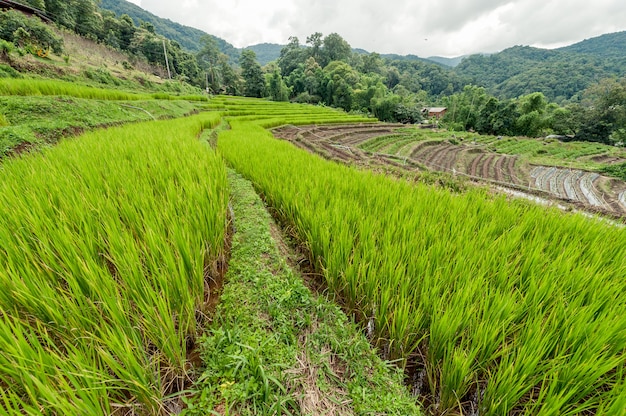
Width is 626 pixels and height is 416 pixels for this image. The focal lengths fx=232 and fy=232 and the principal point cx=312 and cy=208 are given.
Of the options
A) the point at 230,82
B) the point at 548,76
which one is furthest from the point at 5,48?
the point at 548,76

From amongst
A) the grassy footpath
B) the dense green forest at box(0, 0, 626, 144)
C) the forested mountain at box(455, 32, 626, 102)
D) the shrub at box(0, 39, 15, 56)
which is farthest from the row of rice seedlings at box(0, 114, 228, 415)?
the forested mountain at box(455, 32, 626, 102)

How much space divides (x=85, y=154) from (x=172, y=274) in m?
3.13

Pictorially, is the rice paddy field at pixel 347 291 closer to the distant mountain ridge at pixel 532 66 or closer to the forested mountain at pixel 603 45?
the distant mountain ridge at pixel 532 66

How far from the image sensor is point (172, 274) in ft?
4.34

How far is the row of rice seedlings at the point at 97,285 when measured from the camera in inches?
32.4

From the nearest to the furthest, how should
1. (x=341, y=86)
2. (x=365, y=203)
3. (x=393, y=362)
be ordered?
(x=393, y=362) < (x=365, y=203) < (x=341, y=86)

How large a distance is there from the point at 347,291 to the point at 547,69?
5173 inches

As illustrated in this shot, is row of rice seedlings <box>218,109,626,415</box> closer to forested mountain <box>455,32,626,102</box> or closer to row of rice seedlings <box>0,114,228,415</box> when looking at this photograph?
row of rice seedlings <box>0,114,228,415</box>

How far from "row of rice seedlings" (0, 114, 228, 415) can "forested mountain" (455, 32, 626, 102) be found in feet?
338

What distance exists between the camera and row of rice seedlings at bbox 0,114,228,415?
0.82 meters

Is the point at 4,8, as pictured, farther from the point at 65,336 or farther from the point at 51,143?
the point at 65,336

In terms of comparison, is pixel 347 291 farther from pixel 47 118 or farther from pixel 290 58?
pixel 290 58

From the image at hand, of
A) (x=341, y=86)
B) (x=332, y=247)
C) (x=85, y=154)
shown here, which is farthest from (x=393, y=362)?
(x=341, y=86)

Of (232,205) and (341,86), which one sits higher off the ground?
(341,86)
